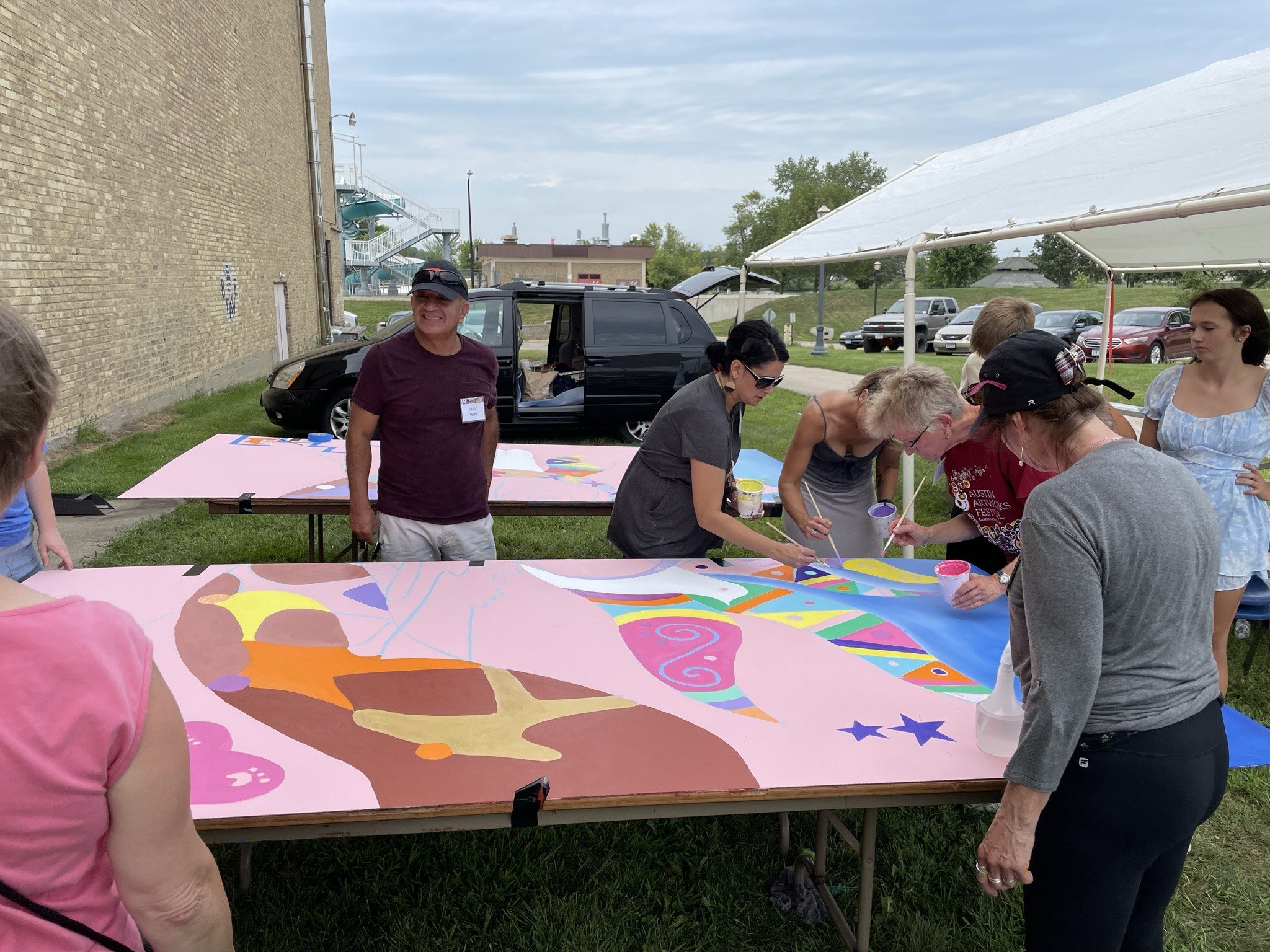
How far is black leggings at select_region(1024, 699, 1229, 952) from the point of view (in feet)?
4.66

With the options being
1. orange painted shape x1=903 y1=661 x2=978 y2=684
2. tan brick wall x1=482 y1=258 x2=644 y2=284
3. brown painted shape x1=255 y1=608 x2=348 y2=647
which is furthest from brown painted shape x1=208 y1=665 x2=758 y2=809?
tan brick wall x1=482 y1=258 x2=644 y2=284

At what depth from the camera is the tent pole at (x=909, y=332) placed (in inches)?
174

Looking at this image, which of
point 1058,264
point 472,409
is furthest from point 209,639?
point 1058,264

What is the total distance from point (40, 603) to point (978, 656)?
87.4 inches

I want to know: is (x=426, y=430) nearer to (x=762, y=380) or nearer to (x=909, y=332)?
(x=762, y=380)

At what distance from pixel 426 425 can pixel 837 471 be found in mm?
1612

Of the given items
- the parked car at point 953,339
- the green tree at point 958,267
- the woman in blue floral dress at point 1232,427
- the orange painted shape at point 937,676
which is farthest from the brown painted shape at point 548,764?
the green tree at point 958,267

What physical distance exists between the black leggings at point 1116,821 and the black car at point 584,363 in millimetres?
6715

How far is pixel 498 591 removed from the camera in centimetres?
268

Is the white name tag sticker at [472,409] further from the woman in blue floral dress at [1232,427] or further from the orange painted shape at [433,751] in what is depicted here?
the woman in blue floral dress at [1232,427]

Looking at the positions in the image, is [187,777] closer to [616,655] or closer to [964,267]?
[616,655]

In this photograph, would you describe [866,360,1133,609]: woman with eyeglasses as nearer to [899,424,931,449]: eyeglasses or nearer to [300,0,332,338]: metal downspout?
[899,424,931,449]: eyeglasses

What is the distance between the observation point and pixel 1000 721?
Answer: 1.81 m

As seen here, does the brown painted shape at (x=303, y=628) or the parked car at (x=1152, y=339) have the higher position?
the parked car at (x=1152, y=339)
